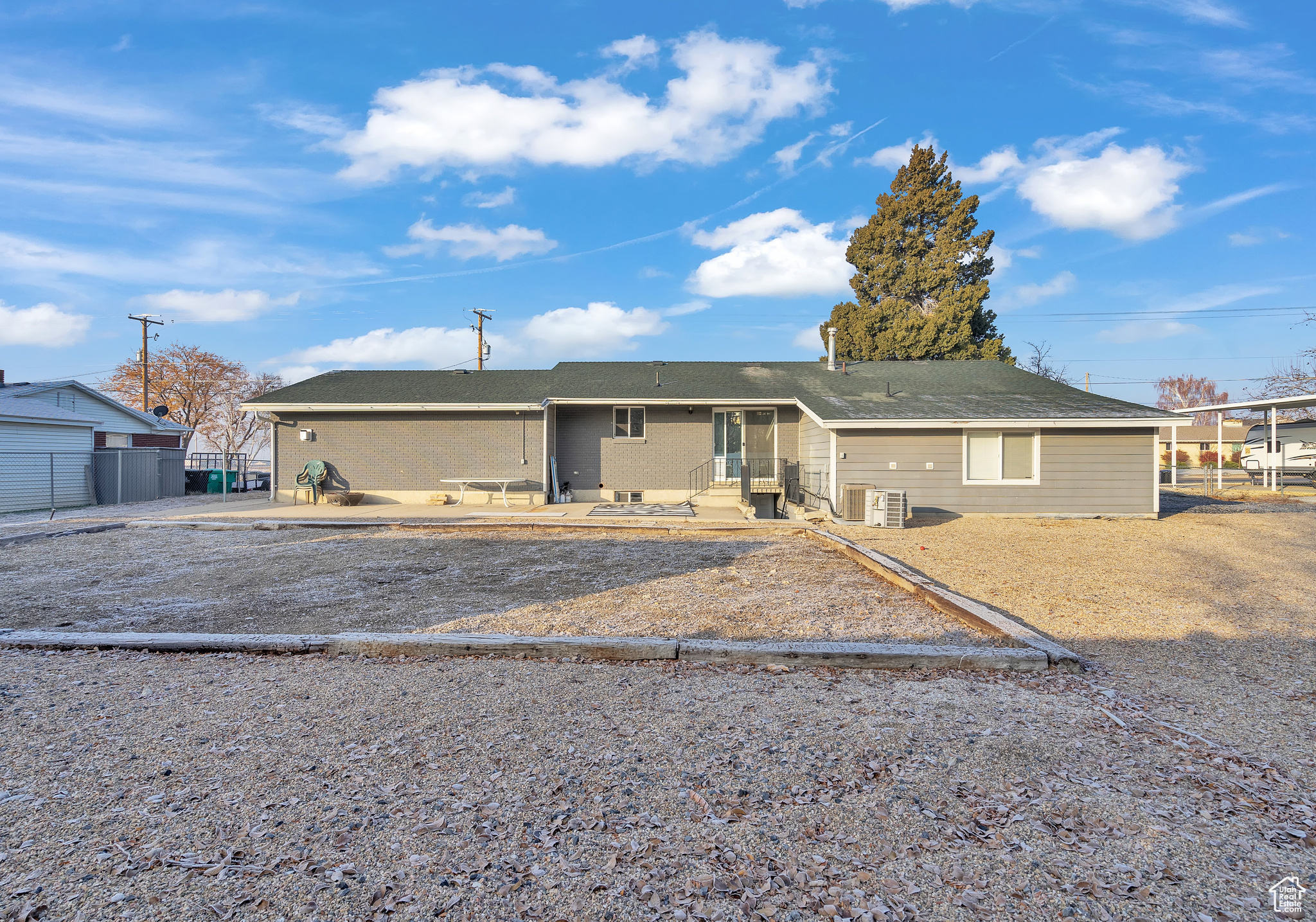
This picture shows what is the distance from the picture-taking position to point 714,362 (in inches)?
797

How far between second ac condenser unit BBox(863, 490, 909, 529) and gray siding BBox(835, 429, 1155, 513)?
1305 millimetres

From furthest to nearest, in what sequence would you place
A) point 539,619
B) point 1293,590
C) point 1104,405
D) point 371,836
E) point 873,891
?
1. point 1104,405
2. point 1293,590
3. point 539,619
4. point 371,836
5. point 873,891

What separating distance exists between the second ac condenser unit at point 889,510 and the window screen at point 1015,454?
3.03m

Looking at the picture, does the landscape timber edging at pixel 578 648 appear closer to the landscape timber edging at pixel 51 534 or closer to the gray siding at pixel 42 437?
the landscape timber edging at pixel 51 534

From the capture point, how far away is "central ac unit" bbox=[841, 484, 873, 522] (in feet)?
42.3

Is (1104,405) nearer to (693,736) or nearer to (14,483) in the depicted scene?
(693,736)

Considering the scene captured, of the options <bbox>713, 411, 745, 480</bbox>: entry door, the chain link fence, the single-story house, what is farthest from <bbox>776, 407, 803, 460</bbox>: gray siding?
the chain link fence

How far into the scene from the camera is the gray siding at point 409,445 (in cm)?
1672

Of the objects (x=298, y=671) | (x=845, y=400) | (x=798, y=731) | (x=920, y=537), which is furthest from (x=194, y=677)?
(x=845, y=400)

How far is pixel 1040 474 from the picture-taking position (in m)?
13.7

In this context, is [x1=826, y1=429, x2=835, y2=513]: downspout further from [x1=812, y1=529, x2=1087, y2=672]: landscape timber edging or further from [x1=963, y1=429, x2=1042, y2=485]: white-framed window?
[x1=812, y1=529, x2=1087, y2=672]: landscape timber edging

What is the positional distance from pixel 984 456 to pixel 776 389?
5.33 meters

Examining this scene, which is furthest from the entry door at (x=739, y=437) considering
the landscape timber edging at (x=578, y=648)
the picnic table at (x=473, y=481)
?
the landscape timber edging at (x=578, y=648)

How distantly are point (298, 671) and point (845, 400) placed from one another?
13.1 metres
